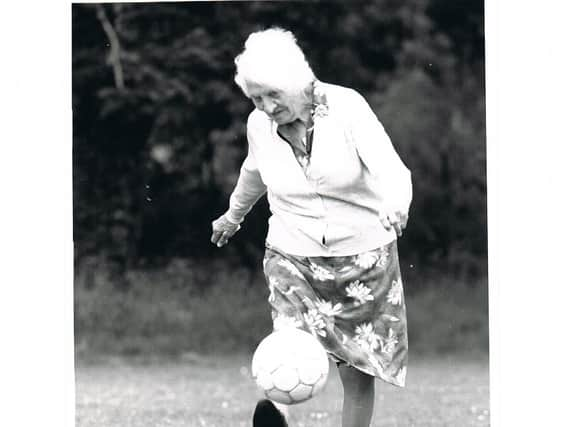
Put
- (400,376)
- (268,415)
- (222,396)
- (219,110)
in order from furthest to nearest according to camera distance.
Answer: (219,110) < (222,396) < (400,376) < (268,415)

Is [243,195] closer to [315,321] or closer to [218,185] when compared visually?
[315,321]

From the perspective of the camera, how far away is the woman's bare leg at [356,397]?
4188 millimetres

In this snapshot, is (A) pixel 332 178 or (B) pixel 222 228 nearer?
(A) pixel 332 178

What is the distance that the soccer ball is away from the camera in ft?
12.8

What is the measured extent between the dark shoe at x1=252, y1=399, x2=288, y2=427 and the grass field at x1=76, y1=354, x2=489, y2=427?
620 millimetres

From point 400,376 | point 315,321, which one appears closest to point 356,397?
point 400,376

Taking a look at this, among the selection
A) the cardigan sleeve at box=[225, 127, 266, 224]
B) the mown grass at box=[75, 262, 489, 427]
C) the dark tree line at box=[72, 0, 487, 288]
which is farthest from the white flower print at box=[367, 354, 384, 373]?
the dark tree line at box=[72, 0, 487, 288]

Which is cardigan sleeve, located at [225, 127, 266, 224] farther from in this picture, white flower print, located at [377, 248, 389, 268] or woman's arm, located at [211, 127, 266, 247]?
white flower print, located at [377, 248, 389, 268]

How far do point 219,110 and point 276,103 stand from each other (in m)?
6.53

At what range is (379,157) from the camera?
3936 mm

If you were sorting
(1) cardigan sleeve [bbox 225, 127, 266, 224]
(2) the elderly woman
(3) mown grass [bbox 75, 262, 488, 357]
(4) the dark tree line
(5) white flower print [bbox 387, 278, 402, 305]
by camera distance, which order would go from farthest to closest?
(4) the dark tree line
(3) mown grass [bbox 75, 262, 488, 357]
(1) cardigan sleeve [bbox 225, 127, 266, 224]
(5) white flower print [bbox 387, 278, 402, 305]
(2) the elderly woman

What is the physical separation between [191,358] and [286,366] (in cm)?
604

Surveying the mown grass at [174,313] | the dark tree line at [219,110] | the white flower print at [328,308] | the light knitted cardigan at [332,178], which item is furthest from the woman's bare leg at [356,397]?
the dark tree line at [219,110]
